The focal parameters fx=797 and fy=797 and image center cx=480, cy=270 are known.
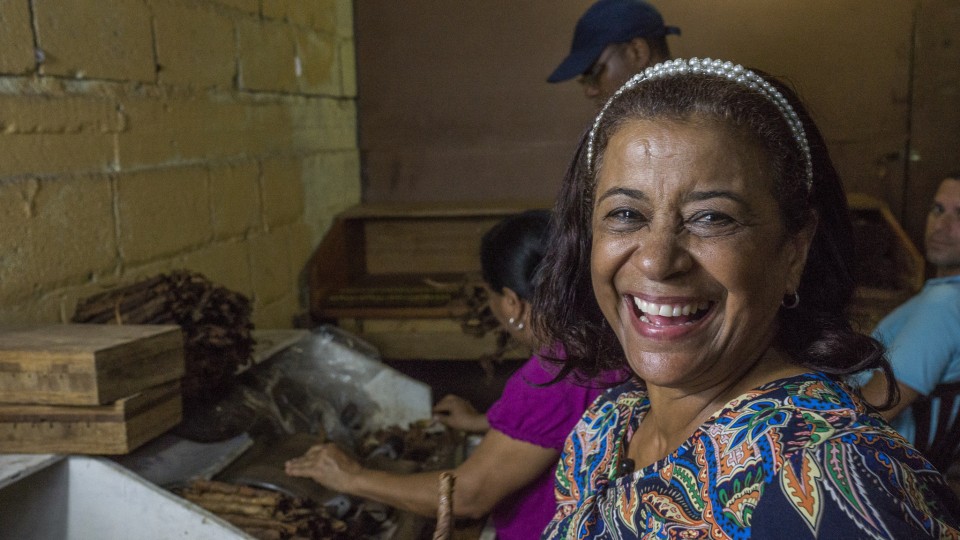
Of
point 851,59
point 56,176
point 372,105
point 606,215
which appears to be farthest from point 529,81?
point 606,215

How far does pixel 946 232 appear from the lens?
9.49ft

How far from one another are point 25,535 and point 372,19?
369cm

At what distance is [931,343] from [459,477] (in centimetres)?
159

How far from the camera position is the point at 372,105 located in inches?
191

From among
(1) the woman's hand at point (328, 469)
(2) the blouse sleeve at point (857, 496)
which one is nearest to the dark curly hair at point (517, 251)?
(1) the woman's hand at point (328, 469)

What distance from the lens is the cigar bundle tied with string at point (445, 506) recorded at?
3.97 feet

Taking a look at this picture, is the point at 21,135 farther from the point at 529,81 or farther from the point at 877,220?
the point at 877,220

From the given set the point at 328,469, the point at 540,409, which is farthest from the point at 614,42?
the point at 328,469

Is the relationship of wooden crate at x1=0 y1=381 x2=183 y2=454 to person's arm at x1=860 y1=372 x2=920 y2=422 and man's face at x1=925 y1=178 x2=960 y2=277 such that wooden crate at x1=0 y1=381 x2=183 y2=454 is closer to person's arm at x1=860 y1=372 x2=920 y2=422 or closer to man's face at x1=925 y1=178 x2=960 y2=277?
person's arm at x1=860 y1=372 x2=920 y2=422

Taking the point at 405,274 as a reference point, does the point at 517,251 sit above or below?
above

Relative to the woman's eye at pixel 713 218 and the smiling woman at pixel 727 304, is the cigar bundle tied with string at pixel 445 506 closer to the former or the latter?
the smiling woman at pixel 727 304

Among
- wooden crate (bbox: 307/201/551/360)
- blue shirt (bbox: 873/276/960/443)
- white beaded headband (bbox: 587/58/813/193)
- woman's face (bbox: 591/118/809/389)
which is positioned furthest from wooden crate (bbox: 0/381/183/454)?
blue shirt (bbox: 873/276/960/443)

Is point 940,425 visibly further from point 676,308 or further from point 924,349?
point 676,308

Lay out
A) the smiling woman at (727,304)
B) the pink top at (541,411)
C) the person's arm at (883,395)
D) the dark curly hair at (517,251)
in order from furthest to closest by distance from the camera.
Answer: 1. the person's arm at (883,395)
2. the dark curly hair at (517,251)
3. the pink top at (541,411)
4. the smiling woman at (727,304)
